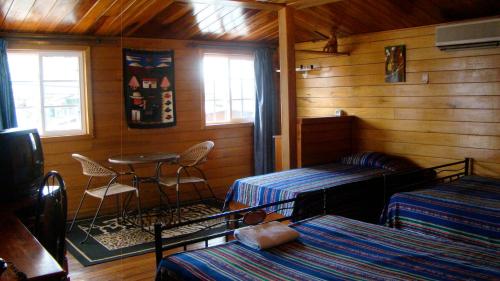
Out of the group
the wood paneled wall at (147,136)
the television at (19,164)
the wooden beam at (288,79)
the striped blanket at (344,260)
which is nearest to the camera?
the striped blanket at (344,260)

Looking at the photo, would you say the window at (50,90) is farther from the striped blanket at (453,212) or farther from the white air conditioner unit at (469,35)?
the white air conditioner unit at (469,35)

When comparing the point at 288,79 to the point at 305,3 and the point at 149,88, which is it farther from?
the point at 149,88

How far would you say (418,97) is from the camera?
16.1 feet

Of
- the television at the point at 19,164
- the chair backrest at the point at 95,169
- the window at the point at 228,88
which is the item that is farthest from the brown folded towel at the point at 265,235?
the window at the point at 228,88

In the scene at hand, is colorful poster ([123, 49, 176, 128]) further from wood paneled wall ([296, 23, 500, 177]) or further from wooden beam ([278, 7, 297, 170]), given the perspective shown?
wood paneled wall ([296, 23, 500, 177])

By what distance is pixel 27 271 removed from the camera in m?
1.65

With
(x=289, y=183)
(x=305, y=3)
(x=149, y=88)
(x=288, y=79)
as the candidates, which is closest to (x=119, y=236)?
(x=289, y=183)

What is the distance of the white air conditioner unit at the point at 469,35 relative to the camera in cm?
415

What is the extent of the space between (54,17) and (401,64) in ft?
11.2

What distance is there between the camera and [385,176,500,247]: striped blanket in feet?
10.6

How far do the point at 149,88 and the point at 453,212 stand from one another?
3.34 metres

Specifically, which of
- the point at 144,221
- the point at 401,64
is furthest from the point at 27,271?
the point at 401,64

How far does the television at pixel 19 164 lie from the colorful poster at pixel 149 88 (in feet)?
7.35

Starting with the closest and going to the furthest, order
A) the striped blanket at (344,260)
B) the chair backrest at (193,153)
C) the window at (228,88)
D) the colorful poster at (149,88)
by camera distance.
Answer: the striped blanket at (344,260), the colorful poster at (149,88), the chair backrest at (193,153), the window at (228,88)
